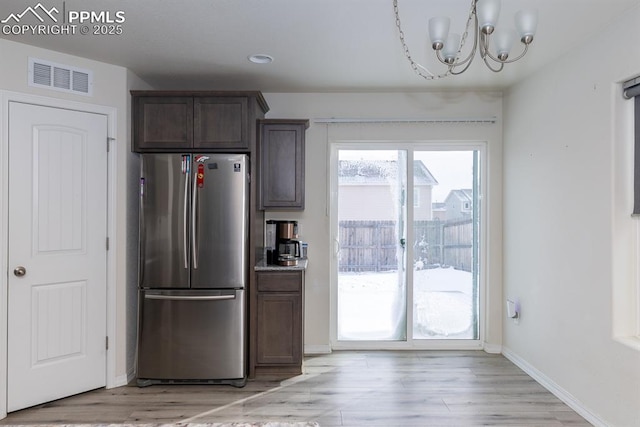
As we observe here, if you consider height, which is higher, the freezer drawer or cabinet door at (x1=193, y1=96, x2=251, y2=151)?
cabinet door at (x1=193, y1=96, x2=251, y2=151)

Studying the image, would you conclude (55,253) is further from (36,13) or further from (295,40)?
(295,40)

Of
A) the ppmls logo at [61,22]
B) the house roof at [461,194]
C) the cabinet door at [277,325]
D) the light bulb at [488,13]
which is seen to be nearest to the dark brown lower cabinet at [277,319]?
the cabinet door at [277,325]

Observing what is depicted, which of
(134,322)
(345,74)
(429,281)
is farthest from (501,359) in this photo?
(134,322)

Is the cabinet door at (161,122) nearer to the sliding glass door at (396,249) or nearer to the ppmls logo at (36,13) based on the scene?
the ppmls logo at (36,13)

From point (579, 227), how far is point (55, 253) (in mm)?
3783

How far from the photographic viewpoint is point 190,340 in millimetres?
3285

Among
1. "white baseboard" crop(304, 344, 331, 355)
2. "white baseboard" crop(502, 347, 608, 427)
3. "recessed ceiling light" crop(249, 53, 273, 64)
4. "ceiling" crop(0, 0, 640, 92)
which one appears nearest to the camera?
"ceiling" crop(0, 0, 640, 92)

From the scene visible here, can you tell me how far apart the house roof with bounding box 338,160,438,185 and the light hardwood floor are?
70.8 inches

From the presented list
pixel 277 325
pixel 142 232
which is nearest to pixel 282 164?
pixel 142 232

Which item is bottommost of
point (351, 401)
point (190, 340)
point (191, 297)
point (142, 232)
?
point (351, 401)

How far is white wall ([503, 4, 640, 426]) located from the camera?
255cm

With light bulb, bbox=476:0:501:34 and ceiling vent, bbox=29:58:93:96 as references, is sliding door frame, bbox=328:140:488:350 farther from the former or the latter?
light bulb, bbox=476:0:501:34

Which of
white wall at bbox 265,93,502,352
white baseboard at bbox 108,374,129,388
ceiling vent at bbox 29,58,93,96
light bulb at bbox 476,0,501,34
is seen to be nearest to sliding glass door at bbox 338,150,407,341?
white wall at bbox 265,93,502,352

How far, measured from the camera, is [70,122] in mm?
3064
